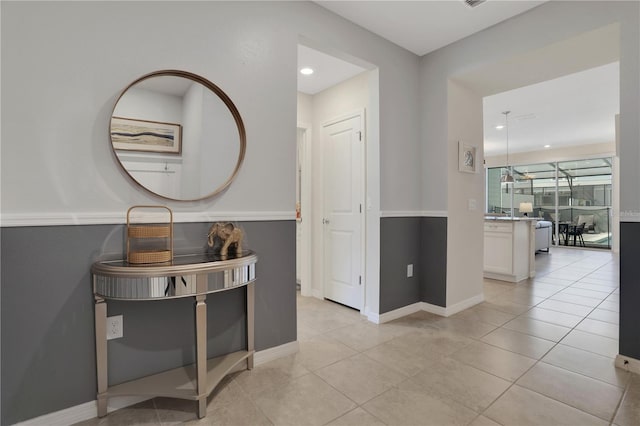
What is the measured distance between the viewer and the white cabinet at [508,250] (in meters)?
4.56

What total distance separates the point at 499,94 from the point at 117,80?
4.90 metres

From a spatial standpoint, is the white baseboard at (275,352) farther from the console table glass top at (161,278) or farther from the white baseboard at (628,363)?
the white baseboard at (628,363)

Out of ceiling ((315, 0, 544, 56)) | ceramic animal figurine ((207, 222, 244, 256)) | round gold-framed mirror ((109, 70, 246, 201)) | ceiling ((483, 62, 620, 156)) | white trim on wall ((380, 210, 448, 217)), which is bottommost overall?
ceramic animal figurine ((207, 222, 244, 256))

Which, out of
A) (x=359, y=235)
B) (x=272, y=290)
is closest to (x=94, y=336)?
(x=272, y=290)

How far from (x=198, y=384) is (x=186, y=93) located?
1.61m

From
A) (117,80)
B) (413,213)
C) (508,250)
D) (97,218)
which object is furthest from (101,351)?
(508,250)

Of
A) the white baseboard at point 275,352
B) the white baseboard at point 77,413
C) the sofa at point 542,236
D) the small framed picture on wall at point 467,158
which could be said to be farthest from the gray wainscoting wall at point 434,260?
the sofa at point 542,236

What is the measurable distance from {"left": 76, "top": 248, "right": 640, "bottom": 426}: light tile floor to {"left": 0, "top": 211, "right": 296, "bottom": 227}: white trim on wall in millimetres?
996

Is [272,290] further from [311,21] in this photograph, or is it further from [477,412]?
[311,21]

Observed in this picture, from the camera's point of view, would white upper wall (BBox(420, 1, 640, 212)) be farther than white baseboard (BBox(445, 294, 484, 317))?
No

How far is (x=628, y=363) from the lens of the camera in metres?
2.14

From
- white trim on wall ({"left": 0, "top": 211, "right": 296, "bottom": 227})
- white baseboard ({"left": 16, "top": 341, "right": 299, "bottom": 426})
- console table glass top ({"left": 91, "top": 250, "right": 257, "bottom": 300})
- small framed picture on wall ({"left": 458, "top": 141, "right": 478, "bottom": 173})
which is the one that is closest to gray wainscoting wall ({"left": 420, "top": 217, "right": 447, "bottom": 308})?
small framed picture on wall ({"left": 458, "top": 141, "right": 478, "bottom": 173})

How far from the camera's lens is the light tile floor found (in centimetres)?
168

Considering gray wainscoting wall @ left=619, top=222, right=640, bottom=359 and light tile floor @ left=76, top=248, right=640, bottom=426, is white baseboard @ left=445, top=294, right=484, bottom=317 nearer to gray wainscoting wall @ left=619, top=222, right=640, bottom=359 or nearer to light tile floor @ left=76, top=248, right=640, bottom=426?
light tile floor @ left=76, top=248, right=640, bottom=426
